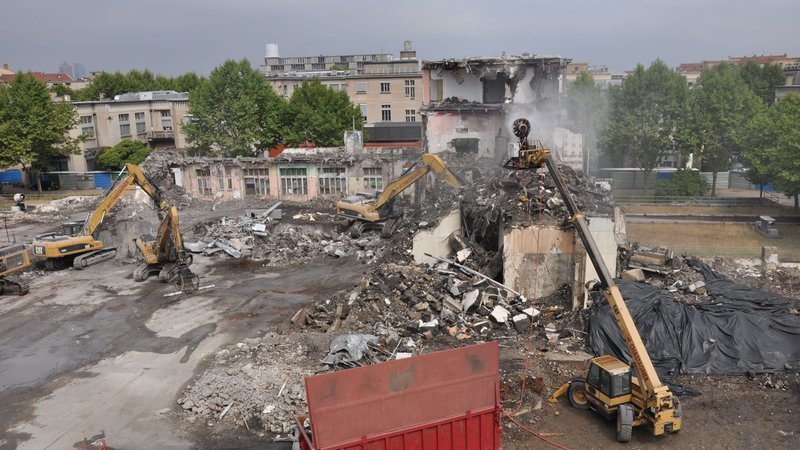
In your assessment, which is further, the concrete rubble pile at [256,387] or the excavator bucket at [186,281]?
the excavator bucket at [186,281]

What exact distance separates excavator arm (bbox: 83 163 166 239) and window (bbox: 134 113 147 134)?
33206 millimetres

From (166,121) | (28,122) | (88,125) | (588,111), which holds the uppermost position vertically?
(166,121)

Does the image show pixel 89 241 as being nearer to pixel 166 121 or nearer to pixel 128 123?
pixel 128 123

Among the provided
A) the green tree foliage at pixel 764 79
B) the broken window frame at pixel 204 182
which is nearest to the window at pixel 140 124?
the broken window frame at pixel 204 182

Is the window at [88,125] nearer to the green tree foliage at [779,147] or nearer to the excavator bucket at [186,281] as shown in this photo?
the excavator bucket at [186,281]

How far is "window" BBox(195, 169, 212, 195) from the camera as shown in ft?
131

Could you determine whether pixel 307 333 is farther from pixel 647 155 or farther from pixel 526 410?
pixel 647 155

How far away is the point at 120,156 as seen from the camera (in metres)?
50.0

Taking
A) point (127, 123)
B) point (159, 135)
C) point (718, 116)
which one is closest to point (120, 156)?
point (127, 123)

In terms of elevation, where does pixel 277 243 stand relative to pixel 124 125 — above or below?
below

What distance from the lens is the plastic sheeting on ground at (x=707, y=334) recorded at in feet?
50.4

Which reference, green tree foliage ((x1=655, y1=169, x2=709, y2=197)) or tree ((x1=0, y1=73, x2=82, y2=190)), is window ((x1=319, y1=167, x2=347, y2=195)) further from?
tree ((x1=0, y1=73, x2=82, y2=190))

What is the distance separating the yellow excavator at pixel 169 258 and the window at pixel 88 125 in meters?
33.5

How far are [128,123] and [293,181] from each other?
25999 millimetres
